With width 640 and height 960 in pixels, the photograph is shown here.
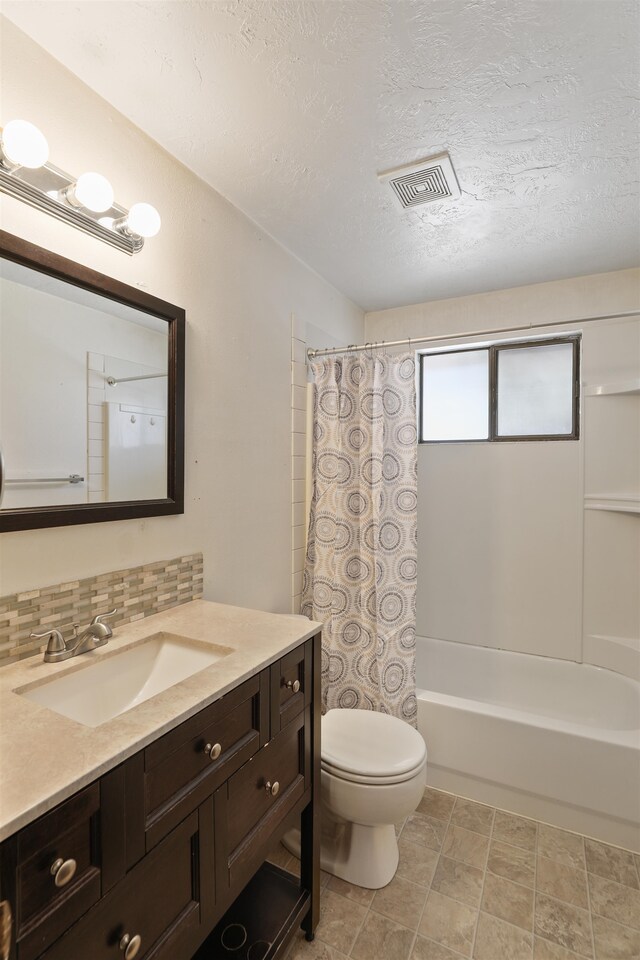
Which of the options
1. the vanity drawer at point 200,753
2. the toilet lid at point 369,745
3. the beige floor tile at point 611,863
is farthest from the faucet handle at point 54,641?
the beige floor tile at point 611,863

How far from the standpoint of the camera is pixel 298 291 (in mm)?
2283

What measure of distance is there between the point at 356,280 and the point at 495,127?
1.19 metres

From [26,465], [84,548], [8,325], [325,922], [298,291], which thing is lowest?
[325,922]

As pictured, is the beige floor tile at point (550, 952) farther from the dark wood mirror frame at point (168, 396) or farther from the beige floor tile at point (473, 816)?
the dark wood mirror frame at point (168, 396)

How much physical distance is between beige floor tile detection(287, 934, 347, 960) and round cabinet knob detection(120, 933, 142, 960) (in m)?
0.80

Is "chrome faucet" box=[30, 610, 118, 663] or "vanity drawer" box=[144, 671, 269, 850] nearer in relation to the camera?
"vanity drawer" box=[144, 671, 269, 850]

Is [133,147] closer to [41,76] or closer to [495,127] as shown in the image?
[41,76]

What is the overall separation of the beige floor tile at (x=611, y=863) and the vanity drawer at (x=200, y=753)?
1459mm

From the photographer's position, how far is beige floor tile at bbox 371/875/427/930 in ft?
4.80

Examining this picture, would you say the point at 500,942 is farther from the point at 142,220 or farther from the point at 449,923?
the point at 142,220

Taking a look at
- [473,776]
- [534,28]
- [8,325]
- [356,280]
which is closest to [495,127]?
[534,28]


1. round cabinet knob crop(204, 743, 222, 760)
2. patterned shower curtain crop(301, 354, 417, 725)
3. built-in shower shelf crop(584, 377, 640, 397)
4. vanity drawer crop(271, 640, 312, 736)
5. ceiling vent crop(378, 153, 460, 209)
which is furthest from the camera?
built-in shower shelf crop(584, 377, 640, 397)

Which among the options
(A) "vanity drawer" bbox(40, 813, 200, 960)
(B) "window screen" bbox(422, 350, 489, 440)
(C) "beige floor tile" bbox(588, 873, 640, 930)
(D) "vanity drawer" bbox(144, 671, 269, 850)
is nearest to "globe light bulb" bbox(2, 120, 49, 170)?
(D) "vanity drawer" bbox(144, 671, 269, 850)

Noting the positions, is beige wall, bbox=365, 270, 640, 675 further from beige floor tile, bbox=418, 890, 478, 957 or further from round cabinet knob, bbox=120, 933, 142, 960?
round cabinet knob, bbox=120, 933, 142, 960
